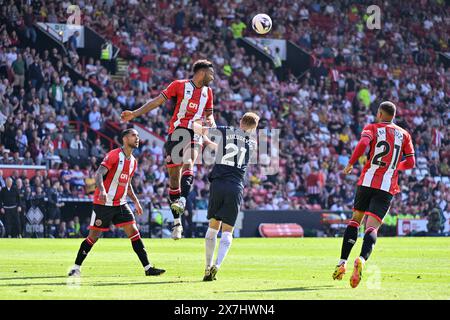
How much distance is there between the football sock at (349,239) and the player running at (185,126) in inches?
137

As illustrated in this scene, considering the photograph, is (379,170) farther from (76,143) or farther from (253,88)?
(253,88)

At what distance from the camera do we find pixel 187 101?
1691 cm

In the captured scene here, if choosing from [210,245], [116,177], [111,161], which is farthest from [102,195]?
[210,245]

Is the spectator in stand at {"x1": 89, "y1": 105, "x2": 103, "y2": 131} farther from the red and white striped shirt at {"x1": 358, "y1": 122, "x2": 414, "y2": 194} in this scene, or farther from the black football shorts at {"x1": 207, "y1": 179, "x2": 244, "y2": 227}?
the red and white striped shirt at {"x1": 358, "y1": 122, "x2": 414, "y2": 194}

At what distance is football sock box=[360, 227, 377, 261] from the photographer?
44.7ft

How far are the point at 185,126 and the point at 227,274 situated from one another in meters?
2.78

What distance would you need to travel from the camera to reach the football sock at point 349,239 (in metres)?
14.3

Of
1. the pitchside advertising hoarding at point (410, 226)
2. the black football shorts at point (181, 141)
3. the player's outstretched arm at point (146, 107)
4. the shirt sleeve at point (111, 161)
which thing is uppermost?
the player's outstretched arm at point (146, 107)

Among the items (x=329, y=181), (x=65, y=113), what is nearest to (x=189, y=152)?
(x=65, y=113)

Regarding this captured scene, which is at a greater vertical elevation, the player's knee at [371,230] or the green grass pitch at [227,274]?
the player's knee at [371,230]

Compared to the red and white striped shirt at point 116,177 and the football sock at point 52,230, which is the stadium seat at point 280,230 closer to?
the football sock at point 52,230

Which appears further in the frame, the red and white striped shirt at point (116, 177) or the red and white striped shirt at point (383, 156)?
the red and white striped shirt at point (116, 177)

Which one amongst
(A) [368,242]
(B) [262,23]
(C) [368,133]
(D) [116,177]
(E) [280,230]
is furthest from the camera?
(E) [280,230]

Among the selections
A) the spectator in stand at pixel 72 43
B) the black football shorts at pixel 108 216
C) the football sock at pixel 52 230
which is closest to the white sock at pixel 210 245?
the black football shorts at pixel 108 216
